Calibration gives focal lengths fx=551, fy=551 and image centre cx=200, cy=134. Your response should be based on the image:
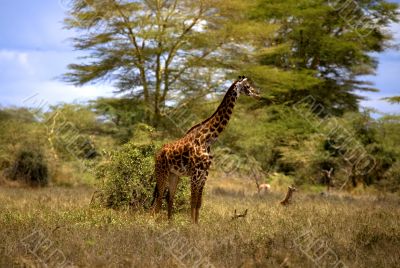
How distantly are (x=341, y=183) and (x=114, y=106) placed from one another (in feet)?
36.1

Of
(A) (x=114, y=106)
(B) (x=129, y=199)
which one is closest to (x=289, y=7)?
(A) (x=114, y=106)

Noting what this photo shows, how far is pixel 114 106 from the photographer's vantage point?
23.5 meters

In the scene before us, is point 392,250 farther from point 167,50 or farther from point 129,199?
point 167,50

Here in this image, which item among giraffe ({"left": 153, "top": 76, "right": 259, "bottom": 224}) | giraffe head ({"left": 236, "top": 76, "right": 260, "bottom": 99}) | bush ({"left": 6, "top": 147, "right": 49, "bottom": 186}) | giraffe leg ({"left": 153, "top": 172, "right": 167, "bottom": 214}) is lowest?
bush ({"left": 6, "top": 147, "right": 49, "bottom": 186})

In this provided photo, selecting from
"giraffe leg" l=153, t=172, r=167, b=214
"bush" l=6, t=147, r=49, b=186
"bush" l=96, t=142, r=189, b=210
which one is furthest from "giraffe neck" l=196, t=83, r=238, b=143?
"bush" l=6, t=147, r=49, b=186

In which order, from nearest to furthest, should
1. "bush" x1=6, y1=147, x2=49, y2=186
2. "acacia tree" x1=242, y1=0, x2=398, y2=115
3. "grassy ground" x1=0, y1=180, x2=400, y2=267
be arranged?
1. "grassy ground" x1=0, y1=180, x2=400, y2=267
2. "bush" x1=6, y1=147, x2=49, y2=186
3. "acacia tree" x1=242, y1=0, x2=398, y2=115

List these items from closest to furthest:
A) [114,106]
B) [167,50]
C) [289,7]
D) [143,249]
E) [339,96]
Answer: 1. [143,249]
2. [167,50]
3. [114,106]
4. [289,7]
5. [339,96]

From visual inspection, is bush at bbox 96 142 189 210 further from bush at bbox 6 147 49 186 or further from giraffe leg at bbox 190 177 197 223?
bush at bbox 6 147 49 186

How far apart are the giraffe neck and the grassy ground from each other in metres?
1.43

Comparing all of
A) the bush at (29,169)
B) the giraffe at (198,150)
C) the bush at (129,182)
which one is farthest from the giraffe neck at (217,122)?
the bush at (29,169)

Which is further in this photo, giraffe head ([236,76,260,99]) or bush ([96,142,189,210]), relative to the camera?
bush ([96,142,189,210])

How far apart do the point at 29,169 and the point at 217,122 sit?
12.9 metres

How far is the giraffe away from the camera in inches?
350

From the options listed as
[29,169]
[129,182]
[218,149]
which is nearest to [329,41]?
[218,149]
